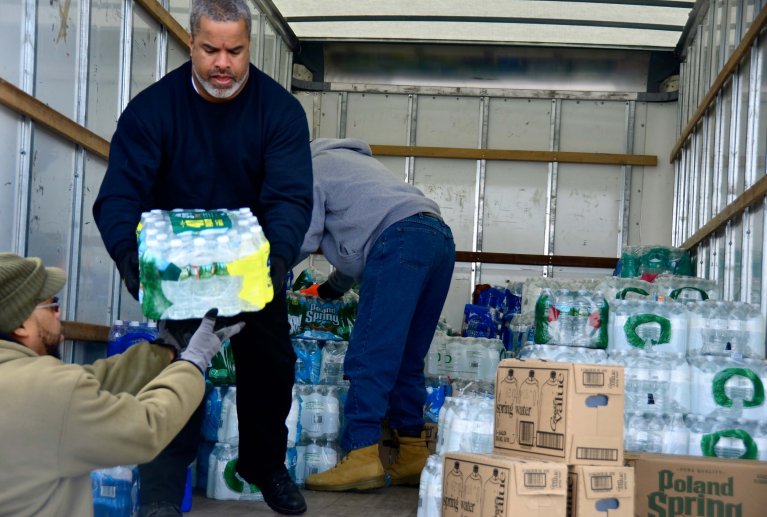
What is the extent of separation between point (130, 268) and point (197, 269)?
0.31m

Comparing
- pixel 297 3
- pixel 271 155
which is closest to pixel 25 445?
pixel 271 155

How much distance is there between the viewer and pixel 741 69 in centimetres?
704

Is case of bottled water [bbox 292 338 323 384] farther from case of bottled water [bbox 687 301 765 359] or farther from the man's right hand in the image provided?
the man's right hand

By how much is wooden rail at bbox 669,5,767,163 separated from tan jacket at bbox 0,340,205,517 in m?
4.91

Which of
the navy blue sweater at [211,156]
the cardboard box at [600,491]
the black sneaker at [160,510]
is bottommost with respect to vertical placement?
the black sneaker at [160,510]

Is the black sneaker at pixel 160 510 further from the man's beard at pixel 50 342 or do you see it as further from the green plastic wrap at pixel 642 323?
the green plastic wrap at pixel 642 323

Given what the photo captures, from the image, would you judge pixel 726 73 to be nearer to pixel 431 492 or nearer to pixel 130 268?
pixel 431 492

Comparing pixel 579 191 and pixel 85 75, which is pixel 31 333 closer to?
pixel 85 75

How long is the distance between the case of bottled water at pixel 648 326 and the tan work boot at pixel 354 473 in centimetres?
120

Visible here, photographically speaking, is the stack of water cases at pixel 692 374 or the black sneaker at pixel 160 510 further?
the stack of water cases at pixel 692 374

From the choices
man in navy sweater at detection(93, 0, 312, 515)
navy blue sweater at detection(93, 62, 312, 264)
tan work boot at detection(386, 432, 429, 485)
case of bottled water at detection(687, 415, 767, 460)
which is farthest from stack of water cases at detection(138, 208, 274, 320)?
case of bottled water at detection(687, 415, 767, 460)

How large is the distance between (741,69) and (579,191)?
3.09m

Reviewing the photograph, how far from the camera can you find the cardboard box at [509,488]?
136 inches

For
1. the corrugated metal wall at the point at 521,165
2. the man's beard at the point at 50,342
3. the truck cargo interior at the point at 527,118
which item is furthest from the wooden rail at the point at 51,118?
the corrugated metal wall at the point at 521,165
